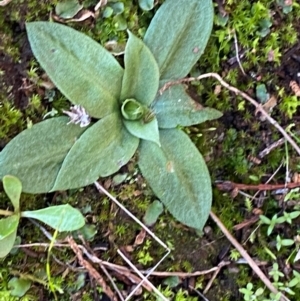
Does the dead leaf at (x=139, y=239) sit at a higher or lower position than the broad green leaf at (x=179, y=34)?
lower

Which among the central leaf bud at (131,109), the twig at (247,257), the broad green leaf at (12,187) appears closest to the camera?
the broad green leaf at (12,187)

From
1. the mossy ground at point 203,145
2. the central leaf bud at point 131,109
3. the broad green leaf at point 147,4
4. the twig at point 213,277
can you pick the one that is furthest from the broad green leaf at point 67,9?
the twig at point 213,277

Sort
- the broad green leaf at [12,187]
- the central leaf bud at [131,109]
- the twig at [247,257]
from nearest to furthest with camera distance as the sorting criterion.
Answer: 1. the broad green leaf at [12,187]
2. the central leaf bud at [131,109]
3. the twig at [247,257]

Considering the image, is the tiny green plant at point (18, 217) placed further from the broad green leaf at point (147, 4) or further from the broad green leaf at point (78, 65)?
the broad green leaf at point (147, 4)

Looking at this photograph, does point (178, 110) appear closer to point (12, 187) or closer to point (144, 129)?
point (144, 129)

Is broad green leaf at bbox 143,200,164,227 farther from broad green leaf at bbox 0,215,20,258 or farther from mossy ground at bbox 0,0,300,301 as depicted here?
broad green leaf at bbox 0,215,20,258
